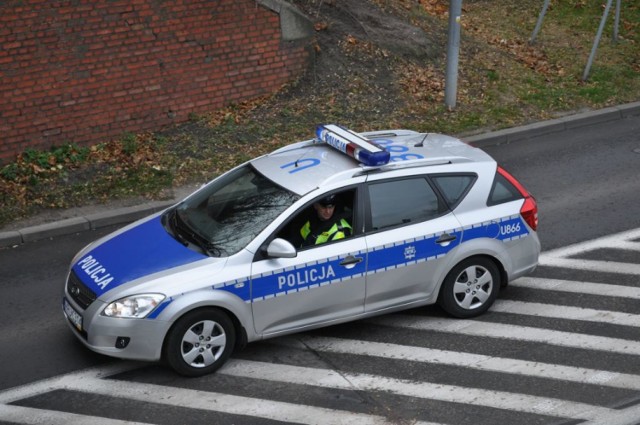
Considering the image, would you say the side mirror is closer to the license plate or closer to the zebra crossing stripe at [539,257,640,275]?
the license plate

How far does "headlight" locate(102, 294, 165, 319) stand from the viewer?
313 inches

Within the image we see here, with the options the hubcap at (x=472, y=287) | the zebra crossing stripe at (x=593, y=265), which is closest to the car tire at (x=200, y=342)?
the hubcap at (x=472, y=287)

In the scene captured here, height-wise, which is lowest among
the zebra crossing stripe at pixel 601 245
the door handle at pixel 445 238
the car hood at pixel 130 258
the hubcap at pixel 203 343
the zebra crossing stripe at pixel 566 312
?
the zebra crossing stripe at pixel 601 245

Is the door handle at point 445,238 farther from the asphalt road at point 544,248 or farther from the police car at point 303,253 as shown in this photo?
the asphalt road at point 544,248

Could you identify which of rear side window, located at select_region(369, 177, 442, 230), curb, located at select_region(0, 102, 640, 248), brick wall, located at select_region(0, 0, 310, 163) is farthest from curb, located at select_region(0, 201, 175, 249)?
rear side window, located at select_region(369, 177, 442, 230)

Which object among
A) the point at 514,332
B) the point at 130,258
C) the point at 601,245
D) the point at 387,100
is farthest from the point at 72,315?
the point at 387,100

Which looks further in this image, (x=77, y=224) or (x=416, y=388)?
(x=77, y=224)

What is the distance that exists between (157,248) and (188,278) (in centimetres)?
65

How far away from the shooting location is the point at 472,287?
9.38m

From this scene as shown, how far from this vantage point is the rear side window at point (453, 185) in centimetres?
912

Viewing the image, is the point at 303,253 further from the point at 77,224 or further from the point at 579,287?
the point at 77,224

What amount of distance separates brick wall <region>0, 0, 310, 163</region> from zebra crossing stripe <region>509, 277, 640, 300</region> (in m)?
6.36

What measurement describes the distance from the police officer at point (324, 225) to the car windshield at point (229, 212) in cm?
25

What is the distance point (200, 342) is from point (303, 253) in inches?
45.4
